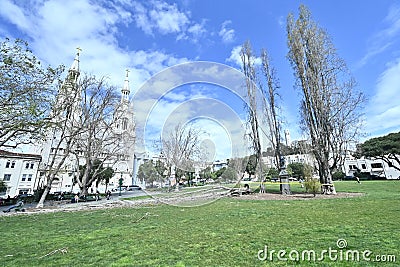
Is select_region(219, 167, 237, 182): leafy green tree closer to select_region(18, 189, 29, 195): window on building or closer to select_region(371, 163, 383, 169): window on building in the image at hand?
select_region(18, 189, 29, 195): window on building

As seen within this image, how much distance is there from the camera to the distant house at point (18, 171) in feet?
143

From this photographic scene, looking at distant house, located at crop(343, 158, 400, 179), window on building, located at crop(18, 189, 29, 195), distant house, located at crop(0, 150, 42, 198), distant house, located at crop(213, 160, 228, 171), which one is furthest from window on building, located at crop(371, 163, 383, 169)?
window on building, located at crop(18, 189, 29, 195)

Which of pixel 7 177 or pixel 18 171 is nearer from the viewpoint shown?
pixel 7 177

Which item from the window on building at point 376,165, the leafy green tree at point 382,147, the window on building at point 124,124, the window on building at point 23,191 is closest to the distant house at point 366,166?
the window on building at point 376,165

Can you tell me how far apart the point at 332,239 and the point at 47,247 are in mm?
7228

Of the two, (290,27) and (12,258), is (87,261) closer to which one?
(12,258)

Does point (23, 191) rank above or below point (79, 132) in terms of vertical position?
below

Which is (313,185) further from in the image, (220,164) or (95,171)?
(95,171)

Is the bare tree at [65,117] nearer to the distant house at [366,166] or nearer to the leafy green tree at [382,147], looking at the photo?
the leafy green tree at [382,147]

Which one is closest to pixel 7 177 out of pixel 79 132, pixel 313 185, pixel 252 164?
pixel 79 132

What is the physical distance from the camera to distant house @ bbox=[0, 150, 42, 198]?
43.4 metres

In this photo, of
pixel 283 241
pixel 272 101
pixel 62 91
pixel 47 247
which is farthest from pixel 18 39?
pixel 272 101

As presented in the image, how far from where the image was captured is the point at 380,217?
7066 mm

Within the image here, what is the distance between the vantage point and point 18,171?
4550cm
